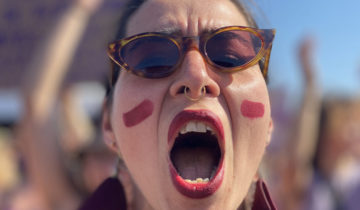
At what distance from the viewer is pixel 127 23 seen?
5.24 ft

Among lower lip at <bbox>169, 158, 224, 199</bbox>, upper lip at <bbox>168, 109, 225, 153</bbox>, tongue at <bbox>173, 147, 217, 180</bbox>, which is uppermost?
upper lip at <bbox>168, 109, 225, 153</bbox>

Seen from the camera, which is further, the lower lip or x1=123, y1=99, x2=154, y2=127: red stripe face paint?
x1=123, y1=99, x2=154, y2=127: red stripe face paint

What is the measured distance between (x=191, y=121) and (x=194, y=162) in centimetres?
19

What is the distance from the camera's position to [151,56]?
137cm

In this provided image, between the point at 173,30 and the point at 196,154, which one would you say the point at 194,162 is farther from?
the point at 173,30

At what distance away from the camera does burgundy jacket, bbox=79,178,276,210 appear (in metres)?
1.51

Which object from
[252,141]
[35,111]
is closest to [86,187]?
[35,111]

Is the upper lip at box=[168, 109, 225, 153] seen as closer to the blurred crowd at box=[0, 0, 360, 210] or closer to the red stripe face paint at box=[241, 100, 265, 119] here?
the red stripe face paint at box=[241, 100, 265, 119]

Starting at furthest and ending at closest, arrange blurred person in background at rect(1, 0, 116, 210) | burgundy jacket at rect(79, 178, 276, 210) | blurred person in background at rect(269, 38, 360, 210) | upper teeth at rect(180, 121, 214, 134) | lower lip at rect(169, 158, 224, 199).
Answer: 1. blurred person in background at rect(269, 38, 360, 210)
2. blurred person in background at rect(1, 0, 116, 210)
3. burgundy jacket at rect(79, 178, 276, 210)
4. upper teeth at rect(180, 121, 214, 134)
5. lower lip at rect(169, 158, 224, 199)

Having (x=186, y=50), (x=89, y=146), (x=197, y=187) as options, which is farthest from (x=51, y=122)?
(x=197, y=187)

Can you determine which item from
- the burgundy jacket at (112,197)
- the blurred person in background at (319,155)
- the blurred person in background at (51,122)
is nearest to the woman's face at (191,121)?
the burgundy jacket at (112,197)

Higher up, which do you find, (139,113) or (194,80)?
(194,80)

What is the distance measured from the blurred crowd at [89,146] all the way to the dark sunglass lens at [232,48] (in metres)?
0.64

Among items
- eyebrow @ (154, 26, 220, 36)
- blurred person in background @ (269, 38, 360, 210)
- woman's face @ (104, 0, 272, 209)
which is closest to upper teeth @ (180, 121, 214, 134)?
woman's face @ (104, 0, 272, 209)
